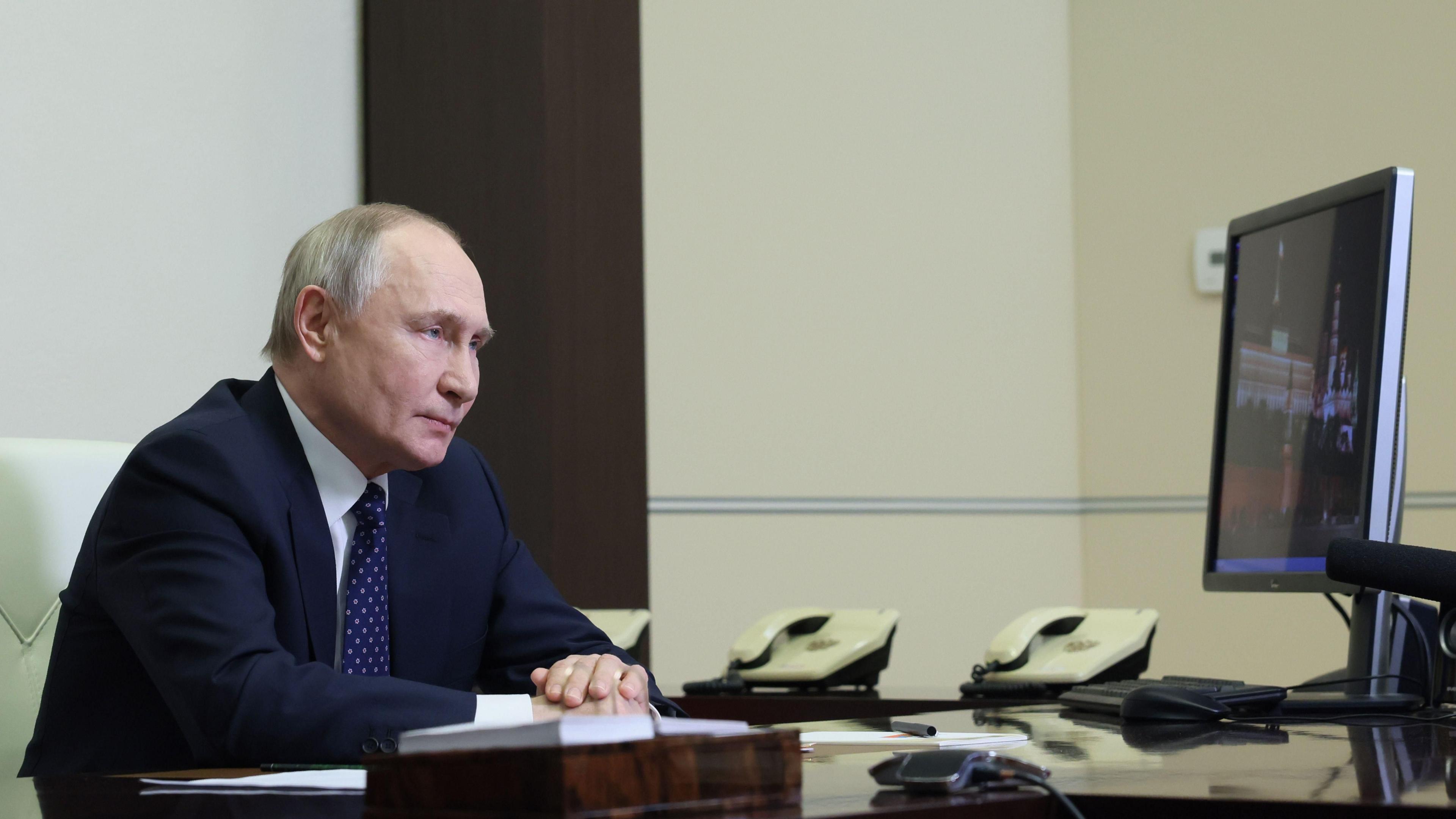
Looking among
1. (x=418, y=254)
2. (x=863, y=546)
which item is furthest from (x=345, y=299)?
(x=863, y=546)

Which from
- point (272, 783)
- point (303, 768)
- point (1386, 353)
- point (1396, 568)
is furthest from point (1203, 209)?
point (272, 783)

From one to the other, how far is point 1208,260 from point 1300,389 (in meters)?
2.10

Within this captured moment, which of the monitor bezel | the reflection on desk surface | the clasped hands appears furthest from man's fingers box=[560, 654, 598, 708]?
the monitor bezel

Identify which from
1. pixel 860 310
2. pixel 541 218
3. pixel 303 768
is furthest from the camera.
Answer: pixel 860 310

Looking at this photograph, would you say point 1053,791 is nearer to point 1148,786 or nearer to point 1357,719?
point 1148,786

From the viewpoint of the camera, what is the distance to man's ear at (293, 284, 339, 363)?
5.47ft

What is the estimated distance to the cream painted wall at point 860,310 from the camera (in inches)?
143

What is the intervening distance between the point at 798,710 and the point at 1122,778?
1.23 m

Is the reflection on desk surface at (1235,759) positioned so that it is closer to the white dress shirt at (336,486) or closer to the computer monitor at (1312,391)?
the computer monitor at (1312,391)

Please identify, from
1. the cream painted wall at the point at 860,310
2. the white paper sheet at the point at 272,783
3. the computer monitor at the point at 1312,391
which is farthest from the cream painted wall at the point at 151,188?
the computer monitor at the point at 1312,391

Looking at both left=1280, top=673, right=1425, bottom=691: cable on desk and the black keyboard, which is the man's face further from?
left=1280, top=673, right=1425, bottom=691: cable on desk

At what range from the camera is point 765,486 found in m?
3.70

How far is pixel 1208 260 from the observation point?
3.87 m

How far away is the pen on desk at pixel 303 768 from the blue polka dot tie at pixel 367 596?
0.29 meters
